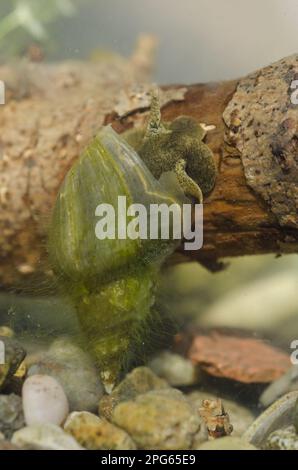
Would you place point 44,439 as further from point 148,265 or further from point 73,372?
point 148,265

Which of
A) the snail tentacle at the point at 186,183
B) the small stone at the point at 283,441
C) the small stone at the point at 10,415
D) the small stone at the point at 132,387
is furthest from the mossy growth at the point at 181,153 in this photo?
the small stone at the point at 10,415

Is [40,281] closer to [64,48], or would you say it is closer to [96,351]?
[96,351]

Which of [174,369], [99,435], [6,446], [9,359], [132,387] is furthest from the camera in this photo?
[174,369]

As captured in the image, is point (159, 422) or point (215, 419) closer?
point (159, 422)

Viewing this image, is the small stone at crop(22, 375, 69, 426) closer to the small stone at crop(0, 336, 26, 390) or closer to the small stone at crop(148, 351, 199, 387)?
the small stone at crop(0, 336, 26, 390)

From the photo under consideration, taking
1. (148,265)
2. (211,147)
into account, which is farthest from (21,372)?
(211,147)

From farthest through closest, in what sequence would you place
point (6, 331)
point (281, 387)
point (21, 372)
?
1. point (281, 387)
2. point (6, 331)
3. point (21, 372)
